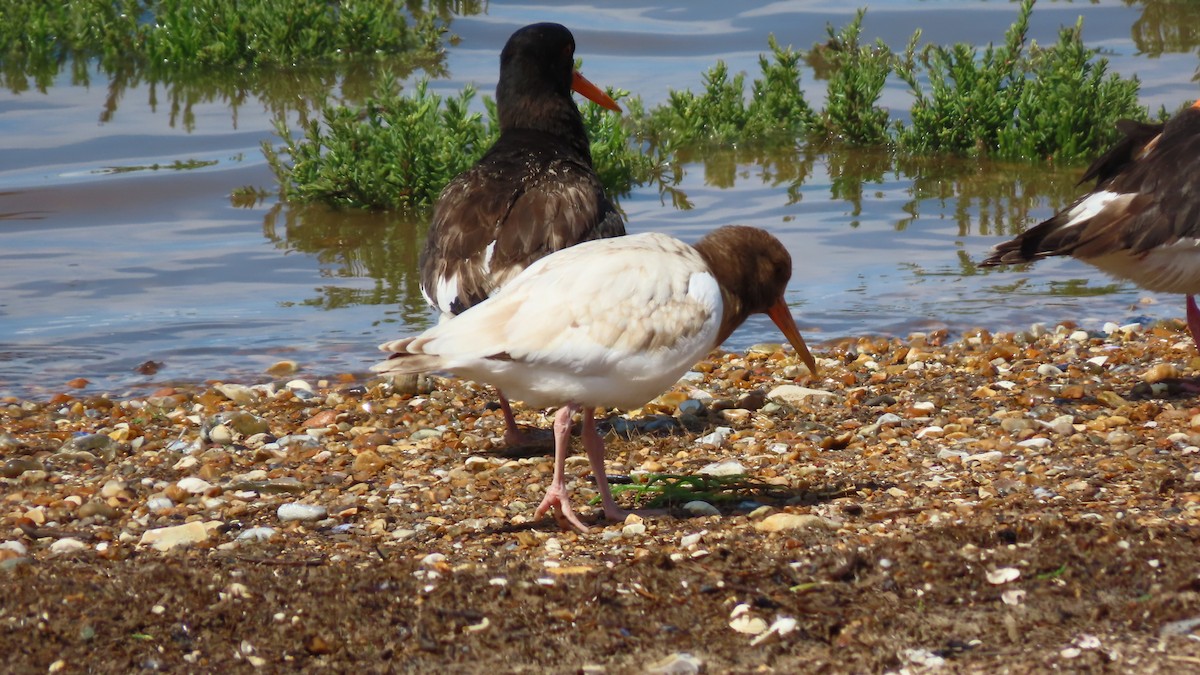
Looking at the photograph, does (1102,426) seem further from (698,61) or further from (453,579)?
(698,61)

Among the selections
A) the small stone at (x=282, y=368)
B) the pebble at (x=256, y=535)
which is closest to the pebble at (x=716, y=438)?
the pebble at (x=256, y=535)

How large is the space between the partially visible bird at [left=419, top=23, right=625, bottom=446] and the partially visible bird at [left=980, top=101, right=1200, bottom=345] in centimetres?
185

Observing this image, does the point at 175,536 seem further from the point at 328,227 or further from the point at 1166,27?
the point at 1166,27

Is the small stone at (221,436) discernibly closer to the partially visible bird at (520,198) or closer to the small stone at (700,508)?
the partially visible bird at (520,198)

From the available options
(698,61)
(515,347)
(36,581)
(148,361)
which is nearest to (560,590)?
(515,347)

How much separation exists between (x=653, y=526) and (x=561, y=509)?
333 mm

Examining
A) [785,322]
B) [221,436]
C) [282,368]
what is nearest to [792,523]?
[785,322]

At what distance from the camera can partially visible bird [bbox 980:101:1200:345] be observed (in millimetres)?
6215

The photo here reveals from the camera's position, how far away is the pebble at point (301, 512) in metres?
5.16

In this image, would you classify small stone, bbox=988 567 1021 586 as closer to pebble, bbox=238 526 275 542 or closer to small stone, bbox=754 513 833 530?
small stone, bbox=754 513 833 530

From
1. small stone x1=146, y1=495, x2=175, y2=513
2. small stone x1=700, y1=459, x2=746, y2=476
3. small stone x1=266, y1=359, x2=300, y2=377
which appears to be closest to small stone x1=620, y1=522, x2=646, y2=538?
small stone x1=700, y1=459, x2=746, y2=476

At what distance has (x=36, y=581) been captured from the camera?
424 centimetres

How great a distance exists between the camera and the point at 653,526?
16.2ft

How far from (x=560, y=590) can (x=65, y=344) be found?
16.4 feet
